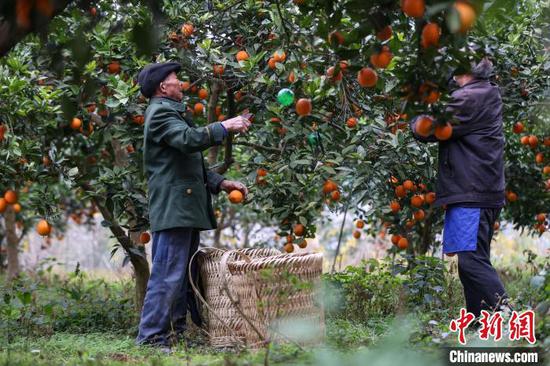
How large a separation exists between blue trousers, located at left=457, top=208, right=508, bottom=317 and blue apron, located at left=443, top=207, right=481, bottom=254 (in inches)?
1.4

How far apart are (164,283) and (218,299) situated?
0.31 m

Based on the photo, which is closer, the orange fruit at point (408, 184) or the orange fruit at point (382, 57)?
the orange fruit at point (382, 57)

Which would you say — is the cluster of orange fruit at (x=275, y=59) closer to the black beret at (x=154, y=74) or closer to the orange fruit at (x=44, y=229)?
the black beret at (x=154, y=74)

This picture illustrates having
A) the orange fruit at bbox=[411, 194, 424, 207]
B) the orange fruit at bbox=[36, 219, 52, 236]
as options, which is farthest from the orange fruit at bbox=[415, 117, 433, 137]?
the orange fruit at bbox=[36, 219, 52, 236]

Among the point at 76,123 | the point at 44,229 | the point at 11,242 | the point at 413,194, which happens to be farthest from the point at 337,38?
the point at 11,242

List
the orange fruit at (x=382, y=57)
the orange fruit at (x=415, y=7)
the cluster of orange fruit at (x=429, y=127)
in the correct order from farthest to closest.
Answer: the cluster of orange fruit at (x=429, y=127), the orange fruit at (x=382, y=57), the orange fruit at (x=415, y=7)

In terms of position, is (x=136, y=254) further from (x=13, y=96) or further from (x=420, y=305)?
(x=420, y=305)

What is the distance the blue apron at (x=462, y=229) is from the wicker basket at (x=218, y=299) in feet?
3.17

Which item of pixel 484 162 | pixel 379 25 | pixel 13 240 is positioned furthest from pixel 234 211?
pixel 379 25

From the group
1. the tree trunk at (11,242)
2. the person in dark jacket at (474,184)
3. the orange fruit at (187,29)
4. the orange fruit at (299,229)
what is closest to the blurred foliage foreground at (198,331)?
the person in dark jacket at (474,184)

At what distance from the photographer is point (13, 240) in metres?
7.84

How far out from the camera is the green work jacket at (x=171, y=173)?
4.01m

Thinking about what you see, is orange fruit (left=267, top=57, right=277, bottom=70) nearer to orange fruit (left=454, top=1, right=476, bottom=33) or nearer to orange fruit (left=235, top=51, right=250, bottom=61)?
orange fruit (left=235, top=51, right=250, bottom=61)

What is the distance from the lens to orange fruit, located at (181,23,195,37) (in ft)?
14.7
